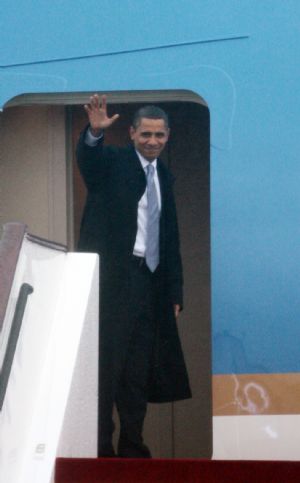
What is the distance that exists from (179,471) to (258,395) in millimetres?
1358

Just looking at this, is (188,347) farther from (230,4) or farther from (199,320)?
(230,4)

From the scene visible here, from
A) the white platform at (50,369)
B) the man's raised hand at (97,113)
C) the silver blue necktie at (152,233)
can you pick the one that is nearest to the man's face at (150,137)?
the silver blue necktie at (152,233)

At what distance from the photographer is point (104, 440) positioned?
17.6ft

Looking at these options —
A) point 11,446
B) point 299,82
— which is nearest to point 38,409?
point 11,446

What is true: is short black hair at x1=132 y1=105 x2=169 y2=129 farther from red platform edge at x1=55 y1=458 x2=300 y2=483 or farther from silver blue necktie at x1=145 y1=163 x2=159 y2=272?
red platform edge at x1=55 y1=458 x2=300 y2=483

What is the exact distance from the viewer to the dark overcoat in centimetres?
536

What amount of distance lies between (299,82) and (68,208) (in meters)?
1.37

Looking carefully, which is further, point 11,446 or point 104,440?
point 104,440

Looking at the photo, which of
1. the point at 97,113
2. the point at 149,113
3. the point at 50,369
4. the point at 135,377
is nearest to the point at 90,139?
the point at 97,113

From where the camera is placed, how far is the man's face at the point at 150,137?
538cm

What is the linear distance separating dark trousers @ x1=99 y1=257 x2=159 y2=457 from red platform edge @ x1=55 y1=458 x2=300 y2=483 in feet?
5.43

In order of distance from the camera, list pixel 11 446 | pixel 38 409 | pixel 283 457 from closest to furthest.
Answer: pixel 11 446, pixel 38 409, pixel 283 457

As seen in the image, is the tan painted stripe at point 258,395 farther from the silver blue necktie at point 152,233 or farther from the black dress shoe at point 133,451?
the silver blue necktie at point 152,233

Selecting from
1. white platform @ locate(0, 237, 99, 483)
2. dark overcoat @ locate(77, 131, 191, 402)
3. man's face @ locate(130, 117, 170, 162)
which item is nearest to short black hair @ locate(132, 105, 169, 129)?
man's face @ locate(130, 117, 170, 162)
